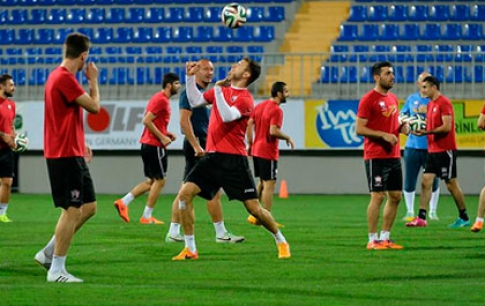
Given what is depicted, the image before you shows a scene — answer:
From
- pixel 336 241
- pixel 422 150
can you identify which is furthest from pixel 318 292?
pixel 422 150

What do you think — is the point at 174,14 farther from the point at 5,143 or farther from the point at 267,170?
the point at 267,170

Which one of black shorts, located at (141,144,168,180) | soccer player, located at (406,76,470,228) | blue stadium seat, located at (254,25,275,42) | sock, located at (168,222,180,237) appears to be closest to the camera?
sock, located at (168,222,180,237)

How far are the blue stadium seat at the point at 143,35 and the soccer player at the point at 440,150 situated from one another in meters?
14.7

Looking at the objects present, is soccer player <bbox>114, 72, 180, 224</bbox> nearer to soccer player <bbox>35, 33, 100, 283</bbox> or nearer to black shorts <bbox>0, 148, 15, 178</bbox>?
black shorts <bbox>0, 148, 15, 178</bbox>

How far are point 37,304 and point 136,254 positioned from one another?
417 cm

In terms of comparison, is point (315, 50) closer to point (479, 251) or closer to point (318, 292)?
point (479, 251)

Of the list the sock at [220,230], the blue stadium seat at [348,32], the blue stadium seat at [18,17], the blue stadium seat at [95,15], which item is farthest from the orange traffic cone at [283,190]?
the sock at [220,230]

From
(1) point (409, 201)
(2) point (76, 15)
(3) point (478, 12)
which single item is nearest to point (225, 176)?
(1) point (409, 201)

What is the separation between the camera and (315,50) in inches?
1191

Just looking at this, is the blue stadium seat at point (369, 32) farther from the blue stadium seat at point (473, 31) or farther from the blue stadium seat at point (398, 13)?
the blue stadium seat at point (473, 31)

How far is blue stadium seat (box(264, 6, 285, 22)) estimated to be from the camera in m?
31.0

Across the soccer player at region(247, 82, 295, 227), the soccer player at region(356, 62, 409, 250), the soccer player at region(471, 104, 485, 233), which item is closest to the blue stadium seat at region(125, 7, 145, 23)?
the soccer player at region(247, 82, 295, 227)

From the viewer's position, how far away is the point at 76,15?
32.0m

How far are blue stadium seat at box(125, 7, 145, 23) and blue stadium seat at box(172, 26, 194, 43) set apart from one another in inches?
54.4
